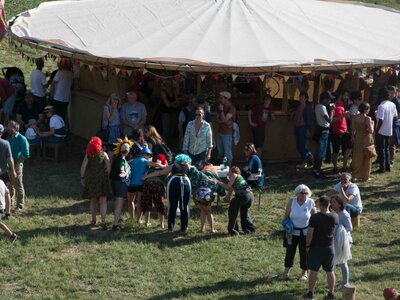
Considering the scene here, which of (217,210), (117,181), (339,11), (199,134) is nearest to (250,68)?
(199,134)

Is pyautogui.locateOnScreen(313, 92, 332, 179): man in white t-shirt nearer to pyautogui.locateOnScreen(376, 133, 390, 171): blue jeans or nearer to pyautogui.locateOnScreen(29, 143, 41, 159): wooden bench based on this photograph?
pyautogui.locateOnScreen(376, 133, 390, 171): blue jeans

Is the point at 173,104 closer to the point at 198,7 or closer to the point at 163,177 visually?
the point at 198,7

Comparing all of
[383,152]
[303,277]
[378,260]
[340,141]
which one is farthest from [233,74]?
[303,277]

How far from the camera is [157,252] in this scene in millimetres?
12656

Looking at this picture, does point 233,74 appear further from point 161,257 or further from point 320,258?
point 320,258

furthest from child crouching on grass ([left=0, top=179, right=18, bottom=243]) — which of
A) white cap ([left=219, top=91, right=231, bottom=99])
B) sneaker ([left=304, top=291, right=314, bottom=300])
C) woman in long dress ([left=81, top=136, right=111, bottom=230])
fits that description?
white cap ([left=219, top=91, right=231, bottom=99])

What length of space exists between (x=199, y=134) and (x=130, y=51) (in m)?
2.57

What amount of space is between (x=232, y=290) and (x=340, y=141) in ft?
21.0

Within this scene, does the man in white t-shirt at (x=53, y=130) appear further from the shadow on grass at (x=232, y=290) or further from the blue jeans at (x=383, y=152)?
the shadow on grass at (x=232, y=290)

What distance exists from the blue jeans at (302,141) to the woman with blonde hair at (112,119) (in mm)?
3586

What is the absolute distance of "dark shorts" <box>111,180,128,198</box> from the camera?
13.3 metres

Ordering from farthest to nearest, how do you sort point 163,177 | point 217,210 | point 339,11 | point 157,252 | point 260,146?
point 339,11
point 260,146
point 217,210
point 163,177
point 157,252

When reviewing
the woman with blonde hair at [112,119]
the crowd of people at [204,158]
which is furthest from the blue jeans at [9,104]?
the woman with blonde hair at [112,119]

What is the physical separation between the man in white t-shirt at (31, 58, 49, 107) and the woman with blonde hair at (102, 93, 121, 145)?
274 cm
